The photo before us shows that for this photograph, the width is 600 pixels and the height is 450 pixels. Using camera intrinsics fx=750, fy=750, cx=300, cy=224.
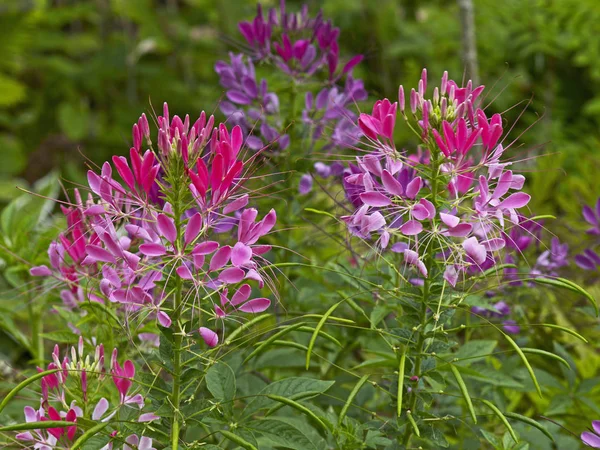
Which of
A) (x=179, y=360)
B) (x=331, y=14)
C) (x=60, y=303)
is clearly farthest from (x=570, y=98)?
(x=179, y=360)

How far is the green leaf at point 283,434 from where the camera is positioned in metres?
0.98

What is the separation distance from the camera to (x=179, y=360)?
990mm

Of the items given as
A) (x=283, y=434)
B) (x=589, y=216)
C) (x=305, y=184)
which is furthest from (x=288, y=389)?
(x=589, y=216)

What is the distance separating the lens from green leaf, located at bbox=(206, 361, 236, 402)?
3.35ft

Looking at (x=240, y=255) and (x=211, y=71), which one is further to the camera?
(x=211, y=71)

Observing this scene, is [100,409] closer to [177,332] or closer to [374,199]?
[177,332]

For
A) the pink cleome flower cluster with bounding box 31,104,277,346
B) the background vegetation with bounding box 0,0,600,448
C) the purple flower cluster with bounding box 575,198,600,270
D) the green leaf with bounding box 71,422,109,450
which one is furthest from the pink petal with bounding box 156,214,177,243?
the background vegetation with bounding box 0,0,600,448

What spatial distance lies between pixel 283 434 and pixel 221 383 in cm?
12

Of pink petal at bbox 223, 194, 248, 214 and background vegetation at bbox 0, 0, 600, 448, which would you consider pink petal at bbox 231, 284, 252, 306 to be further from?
background vegetation at bbox 0, 0, 600, 448

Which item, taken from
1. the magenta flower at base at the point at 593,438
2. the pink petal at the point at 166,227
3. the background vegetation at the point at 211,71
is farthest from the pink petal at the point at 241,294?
the background vegetation at the point at 211,71

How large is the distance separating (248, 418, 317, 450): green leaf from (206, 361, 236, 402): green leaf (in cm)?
5

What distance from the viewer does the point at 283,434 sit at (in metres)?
0.99

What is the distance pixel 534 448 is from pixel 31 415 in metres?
0.87

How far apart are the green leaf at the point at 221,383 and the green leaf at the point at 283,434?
5 centimetres
